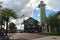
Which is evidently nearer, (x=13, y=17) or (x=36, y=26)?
(x=13, y=17)

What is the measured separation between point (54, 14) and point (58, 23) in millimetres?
3997

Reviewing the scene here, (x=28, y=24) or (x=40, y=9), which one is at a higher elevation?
(x=40, y=9)

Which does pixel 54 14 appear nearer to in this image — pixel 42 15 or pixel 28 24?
pixel 42 15

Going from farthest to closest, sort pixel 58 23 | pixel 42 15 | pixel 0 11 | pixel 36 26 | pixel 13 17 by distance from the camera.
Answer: pixel 36 26 → pixel 42 15 → pixel 58 23 → pixel 13 17 → pixel 0 11

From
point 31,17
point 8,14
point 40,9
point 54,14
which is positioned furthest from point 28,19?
point 8,14

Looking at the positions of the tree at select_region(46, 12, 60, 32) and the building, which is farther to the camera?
the building

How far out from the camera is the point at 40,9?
3105 inches

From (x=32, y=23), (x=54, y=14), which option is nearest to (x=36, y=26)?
(x=32, y=23)

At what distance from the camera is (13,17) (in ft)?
126

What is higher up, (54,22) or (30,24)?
(30,24)

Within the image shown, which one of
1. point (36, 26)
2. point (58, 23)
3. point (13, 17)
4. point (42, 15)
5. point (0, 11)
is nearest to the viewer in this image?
point (0, 11)

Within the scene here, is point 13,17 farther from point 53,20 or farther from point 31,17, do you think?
point 31,17

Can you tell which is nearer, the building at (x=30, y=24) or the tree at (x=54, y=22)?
the tree at (x=54, y=22)

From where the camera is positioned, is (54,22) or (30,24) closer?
(54,22)
